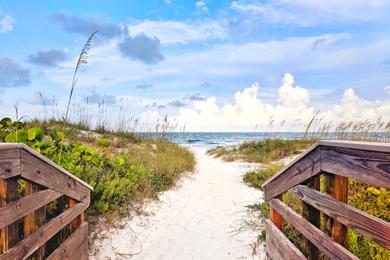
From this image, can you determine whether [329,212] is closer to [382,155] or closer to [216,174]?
[382,155]

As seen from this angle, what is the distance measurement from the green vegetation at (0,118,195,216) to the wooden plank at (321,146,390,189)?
3473mm

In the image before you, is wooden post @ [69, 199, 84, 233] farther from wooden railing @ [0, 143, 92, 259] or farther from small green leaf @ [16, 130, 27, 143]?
small green leaf @ [16, 130, 27, 143]

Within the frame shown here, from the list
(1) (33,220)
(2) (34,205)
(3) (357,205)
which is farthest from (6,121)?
(3) (357,205)

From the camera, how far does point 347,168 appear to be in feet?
7.34

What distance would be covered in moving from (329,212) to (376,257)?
2.93 feet

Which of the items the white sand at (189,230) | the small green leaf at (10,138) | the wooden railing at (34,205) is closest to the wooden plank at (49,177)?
the wooden railing at (34,205)

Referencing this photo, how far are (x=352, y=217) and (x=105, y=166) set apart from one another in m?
5.15

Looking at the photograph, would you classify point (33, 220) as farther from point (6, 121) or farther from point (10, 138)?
point (6, 121)

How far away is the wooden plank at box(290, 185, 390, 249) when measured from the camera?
1.83 metres

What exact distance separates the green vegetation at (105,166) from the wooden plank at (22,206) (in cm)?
168

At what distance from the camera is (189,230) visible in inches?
227

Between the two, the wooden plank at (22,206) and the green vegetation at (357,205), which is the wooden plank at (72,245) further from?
the green vegetation at (357,205)

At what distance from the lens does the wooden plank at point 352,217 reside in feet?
6.00

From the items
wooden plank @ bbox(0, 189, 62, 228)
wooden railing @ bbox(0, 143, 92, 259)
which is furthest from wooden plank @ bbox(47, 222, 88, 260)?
wooden plank @ bbox(0, 189, 62, 228)
